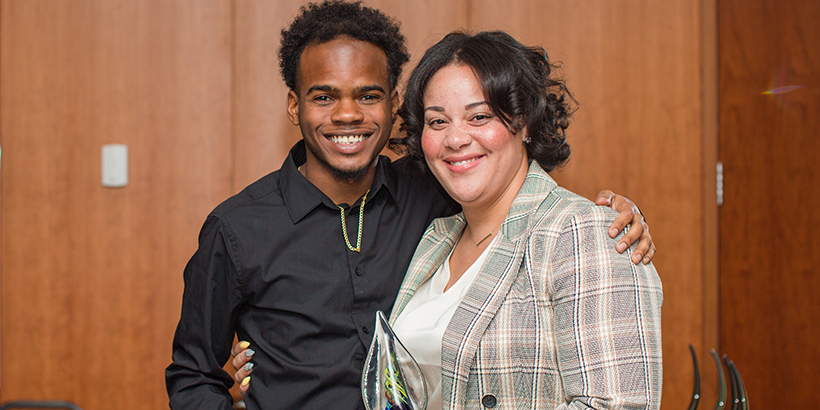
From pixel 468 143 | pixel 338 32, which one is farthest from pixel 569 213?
pixel 338 32

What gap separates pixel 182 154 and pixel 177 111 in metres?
0.16

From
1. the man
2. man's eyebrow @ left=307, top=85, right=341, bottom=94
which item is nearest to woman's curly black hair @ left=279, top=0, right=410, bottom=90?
the man

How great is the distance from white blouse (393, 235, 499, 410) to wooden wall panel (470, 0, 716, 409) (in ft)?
3.47

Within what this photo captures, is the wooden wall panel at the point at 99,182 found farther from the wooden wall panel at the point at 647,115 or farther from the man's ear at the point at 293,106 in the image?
the wooden wall panel at the point at 647,115

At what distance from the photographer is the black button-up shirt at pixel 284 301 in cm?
129

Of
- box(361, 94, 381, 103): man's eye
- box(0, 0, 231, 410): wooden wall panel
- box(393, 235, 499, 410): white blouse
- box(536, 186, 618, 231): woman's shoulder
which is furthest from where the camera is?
box(0, 0, 231, 410): wooden wall panel

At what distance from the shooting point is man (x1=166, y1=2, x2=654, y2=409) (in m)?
1.30

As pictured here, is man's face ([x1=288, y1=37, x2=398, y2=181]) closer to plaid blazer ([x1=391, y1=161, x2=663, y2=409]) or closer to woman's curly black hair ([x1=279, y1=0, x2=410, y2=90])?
woman's curly black hair ([x1=279, y1=0, x2=410, y2=90])

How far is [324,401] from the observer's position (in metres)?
1.28

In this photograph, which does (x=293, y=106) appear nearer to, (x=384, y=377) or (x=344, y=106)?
(x=344, y=106)

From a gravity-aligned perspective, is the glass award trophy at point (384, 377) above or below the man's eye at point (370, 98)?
below

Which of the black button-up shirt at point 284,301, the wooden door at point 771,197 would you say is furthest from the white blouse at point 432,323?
the wooden door at point 771,197

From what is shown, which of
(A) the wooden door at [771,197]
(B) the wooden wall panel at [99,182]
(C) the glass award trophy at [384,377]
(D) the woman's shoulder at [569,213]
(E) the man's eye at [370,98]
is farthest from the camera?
(B) the wooden wall panel at [99,182]

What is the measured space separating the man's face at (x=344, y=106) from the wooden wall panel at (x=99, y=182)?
80 centimetres
